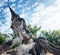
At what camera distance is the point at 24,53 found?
516 centimetres

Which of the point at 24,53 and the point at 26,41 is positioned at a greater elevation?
the point at 26,41

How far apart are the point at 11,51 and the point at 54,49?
132cm

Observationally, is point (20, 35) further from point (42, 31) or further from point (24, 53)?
point (42, 31)

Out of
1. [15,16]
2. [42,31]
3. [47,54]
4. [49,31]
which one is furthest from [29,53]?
[42,31]

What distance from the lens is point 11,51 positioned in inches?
195

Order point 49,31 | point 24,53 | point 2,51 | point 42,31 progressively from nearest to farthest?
1. point 2,51
2. point 24,53
3. point 49,31
4. point 42,31

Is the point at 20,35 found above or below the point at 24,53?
above

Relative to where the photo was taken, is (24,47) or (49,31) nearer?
(24,47)

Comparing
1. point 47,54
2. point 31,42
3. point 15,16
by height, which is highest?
Answer: point 15,16

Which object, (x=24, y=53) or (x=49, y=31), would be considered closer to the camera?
(x=24, y=53)

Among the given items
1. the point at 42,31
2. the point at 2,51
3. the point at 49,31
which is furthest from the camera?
the point at 42,31

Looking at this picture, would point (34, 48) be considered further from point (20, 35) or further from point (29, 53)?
point (20, 35)

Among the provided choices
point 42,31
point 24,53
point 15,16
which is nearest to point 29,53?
point 24,53

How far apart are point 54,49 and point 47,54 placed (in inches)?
12.6
